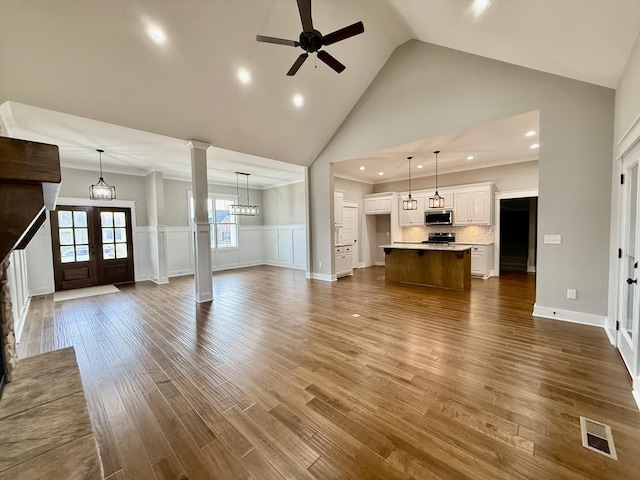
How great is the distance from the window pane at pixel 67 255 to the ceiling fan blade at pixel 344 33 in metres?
7.26

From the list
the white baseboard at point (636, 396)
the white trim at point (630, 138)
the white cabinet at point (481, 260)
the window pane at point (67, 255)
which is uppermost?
the white trim at point (630, 138)

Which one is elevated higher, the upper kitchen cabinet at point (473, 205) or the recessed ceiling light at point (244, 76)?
the recessed ceiling light at point (244, 76)

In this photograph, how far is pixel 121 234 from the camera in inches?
275

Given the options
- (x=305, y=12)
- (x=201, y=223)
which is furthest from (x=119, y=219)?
(x=305, y=12)

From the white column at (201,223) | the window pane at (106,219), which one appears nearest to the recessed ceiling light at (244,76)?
the white column at (201,223)

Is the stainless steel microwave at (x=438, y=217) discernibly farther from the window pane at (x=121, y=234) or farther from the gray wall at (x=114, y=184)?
the window pane at (x=121, y=234)

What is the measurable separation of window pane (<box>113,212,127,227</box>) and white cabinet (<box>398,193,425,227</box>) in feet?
26.1

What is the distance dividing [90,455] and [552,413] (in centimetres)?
270

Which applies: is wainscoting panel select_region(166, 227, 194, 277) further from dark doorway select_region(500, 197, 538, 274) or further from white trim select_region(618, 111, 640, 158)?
dark doorway select_region(500, 197, 538, 274)

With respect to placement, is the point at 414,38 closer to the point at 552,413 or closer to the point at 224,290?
the point at 552,413

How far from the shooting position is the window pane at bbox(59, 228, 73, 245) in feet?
20.1

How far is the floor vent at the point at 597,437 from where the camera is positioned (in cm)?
161

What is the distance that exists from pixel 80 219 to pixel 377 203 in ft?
26.7

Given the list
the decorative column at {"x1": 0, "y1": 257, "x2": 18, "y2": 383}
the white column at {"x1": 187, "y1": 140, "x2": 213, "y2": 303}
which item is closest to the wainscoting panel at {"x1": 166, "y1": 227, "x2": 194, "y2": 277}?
the white column at {"x1": 187, "y1": 140, "x2": 213, "y2": 303}
